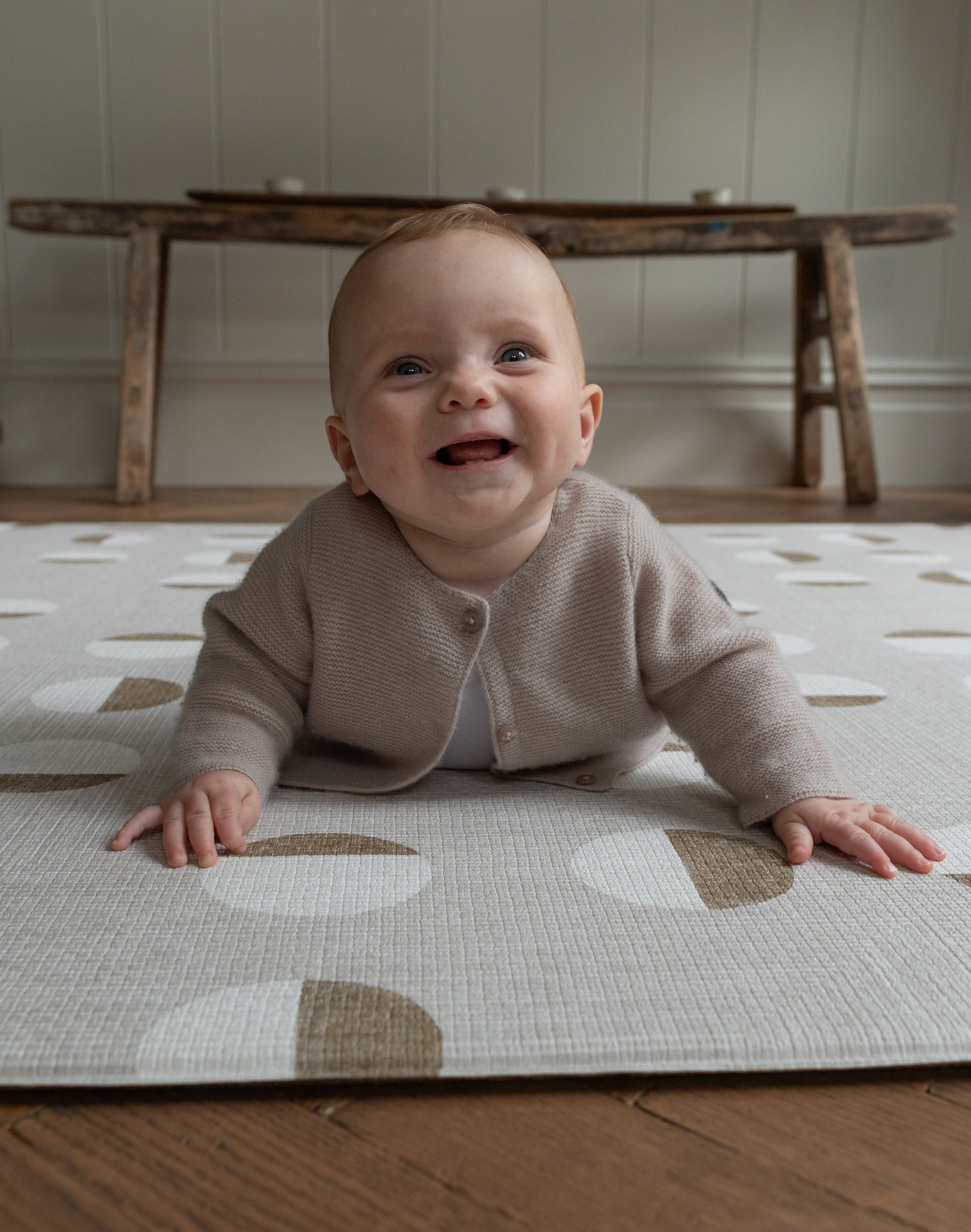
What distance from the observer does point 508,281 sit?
484mm

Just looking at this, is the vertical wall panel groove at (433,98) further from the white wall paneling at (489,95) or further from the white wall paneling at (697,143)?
the white wall paneling at (697,143)

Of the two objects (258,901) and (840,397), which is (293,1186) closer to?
(258,901)

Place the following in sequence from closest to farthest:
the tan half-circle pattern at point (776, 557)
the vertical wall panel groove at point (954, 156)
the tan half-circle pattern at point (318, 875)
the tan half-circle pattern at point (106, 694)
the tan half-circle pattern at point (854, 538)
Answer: the tan half-circle pattern at point (318, 875) < the tan half-circle pattern at point (106, 694) < the tan half-circle pattern at point (776, 557) < the tan half-circle pattern at point (854, 538) < the vertical wall panel groove at point (954, 156)

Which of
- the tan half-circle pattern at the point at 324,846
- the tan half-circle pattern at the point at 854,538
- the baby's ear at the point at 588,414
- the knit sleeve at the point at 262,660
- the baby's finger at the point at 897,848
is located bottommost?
the tan half-circle pattern at the point at 324,846

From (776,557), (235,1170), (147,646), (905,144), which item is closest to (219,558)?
(147,646)

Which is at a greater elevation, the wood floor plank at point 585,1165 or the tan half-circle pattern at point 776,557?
the tan half-circle pattern at point 776,557

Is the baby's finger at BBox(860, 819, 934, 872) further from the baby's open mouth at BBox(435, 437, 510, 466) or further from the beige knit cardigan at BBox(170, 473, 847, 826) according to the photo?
the baby's open mouth at BBox(435, 437, 510, 466)

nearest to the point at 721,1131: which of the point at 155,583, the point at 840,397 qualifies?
the point at 155,583

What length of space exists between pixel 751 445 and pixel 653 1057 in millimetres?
2103

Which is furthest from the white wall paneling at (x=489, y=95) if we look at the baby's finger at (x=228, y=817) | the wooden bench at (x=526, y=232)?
the baby's finger at (x=228, y=817)

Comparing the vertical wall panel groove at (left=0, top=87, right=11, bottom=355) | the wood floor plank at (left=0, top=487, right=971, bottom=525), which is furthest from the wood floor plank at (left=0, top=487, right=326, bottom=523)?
the vertical wall panel groove at (left=0, top=87, right=11, bottom=355)

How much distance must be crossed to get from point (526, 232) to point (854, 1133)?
1607 millimetres

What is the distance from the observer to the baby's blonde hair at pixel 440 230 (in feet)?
1.61

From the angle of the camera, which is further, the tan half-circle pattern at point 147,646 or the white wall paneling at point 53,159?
the white wall paneling at point 53,159
